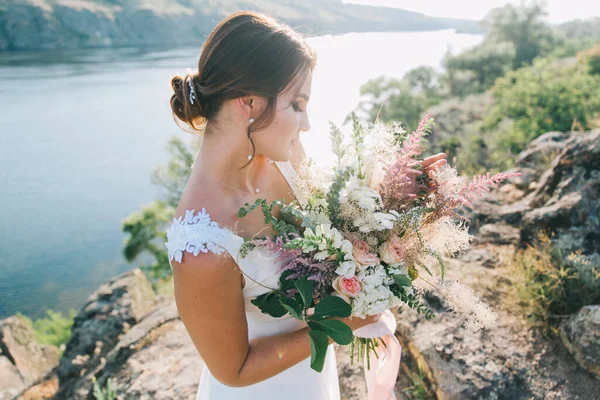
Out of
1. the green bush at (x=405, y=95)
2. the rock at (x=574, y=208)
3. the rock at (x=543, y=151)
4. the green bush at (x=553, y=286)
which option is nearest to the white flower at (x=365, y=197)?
the green bush at (x=553, y=286)

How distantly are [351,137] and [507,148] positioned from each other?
28.6 feet

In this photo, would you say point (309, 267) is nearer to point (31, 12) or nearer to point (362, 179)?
point (362, 179)

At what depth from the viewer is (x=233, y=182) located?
1.69 m

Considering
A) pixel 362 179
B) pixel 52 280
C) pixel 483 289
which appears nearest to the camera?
pixel 362 179

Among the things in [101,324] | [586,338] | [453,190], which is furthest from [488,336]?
[101,324]

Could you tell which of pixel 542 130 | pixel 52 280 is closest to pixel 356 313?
pixel 542 130

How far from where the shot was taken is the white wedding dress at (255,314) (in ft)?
4.61

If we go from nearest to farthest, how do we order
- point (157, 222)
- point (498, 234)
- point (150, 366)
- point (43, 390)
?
point (150, 366) < point (498, 234) < point (43, 390) < point (157, 222)

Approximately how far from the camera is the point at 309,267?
1414 millimetres

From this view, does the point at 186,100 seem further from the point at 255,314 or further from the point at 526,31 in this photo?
the point at 526,31

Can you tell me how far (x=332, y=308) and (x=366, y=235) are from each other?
31 cm

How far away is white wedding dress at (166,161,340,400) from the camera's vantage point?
4.61 feet

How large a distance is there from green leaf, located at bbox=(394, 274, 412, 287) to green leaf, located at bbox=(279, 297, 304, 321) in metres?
0.36

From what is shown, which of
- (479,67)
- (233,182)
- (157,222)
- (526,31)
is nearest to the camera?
(233,182)
